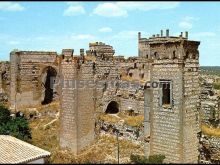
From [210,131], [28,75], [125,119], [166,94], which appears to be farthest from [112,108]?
[210,131]

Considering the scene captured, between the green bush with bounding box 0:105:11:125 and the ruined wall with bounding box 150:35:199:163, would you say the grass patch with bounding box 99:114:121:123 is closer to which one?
the ruined wall with bounding box 150:35:199:163

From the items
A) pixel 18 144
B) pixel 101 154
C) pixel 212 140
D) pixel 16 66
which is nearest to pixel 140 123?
pixel 101 154

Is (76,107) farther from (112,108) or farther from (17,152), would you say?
(17,152)

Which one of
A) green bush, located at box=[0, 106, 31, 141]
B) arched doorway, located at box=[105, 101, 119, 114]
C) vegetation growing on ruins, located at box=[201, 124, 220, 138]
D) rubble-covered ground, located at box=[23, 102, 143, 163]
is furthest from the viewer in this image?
arched doorway, located at box=[105, 101, 119, 114]

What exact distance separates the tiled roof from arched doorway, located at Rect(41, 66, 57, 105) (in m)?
14.8

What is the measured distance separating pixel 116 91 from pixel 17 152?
35.2 feet

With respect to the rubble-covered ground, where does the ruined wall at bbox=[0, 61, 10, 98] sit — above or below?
above

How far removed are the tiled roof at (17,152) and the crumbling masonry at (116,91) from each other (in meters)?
4.98

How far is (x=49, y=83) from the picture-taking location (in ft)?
123

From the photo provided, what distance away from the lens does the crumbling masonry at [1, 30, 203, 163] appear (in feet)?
67.8

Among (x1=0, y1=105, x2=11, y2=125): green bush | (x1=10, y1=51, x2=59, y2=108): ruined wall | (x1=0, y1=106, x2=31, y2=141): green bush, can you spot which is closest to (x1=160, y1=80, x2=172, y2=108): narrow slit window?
(x1=0, y1=106, x2=31, y2=141): green bush

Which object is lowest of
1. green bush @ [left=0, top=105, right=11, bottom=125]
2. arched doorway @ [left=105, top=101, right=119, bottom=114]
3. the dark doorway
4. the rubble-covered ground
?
the rubble-covered ground

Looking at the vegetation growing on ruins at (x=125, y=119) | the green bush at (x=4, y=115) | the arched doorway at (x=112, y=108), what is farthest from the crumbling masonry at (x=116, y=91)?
the green bush at (x=4, y=115)

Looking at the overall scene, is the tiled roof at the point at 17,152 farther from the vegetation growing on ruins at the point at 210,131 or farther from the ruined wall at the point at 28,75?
the ruined wall at the point at 28,75
